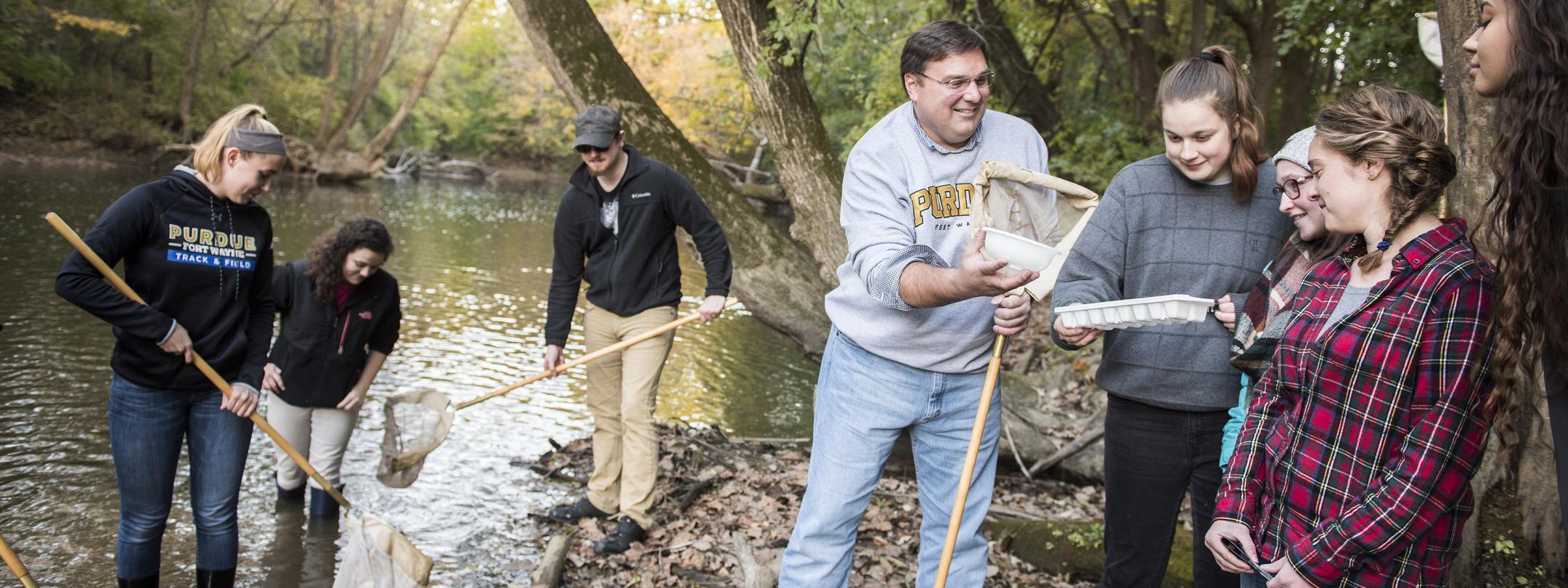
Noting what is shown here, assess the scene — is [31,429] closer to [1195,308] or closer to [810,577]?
[810,577]

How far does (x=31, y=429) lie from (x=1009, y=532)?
600 cm

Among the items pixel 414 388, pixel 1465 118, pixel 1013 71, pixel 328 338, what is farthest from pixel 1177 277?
pixel 1013 71

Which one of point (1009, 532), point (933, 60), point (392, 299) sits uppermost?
point (933, 60)

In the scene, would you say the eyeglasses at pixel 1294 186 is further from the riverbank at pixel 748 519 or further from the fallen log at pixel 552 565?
the fallen log at pixel 552 565

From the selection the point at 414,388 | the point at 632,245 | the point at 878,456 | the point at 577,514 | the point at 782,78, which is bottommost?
the point at 414,388

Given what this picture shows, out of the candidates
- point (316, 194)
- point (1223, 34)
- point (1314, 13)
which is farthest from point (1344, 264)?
point (316, 194)

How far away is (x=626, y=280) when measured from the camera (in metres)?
→ 5.11

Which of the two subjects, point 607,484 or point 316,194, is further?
point 316,194

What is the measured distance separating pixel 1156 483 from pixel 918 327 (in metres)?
0.82

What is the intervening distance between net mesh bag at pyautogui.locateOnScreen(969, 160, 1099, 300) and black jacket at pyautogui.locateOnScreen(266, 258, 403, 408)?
3.37 m

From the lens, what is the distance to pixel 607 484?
5.42 meters

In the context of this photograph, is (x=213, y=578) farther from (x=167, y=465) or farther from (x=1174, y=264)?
(x=1174, y=264)

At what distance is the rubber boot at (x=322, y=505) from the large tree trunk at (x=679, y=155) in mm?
2597

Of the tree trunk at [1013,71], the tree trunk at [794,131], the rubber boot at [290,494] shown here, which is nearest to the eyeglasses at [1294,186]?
the tree trunk at [794,131]
